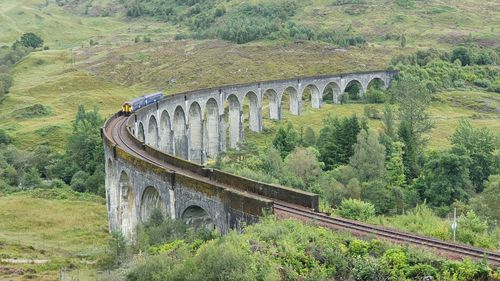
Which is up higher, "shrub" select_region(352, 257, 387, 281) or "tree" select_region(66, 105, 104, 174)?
"shrub" select_region(352, 257, 387, 281)

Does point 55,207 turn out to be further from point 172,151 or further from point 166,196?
point 166,196

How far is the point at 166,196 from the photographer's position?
33.0 m

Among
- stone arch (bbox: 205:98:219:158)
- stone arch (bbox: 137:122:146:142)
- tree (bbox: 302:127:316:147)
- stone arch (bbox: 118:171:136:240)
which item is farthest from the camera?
stone arch (bbox: 205:98:219:158)

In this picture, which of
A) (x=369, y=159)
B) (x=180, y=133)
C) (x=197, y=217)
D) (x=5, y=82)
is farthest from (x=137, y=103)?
(x=5, y=82)

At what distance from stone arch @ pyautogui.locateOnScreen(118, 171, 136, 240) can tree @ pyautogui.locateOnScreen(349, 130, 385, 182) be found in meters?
19.8

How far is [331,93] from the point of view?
10919 cm

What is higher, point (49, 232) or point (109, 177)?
point (109, 177)

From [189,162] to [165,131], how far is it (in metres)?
33.2

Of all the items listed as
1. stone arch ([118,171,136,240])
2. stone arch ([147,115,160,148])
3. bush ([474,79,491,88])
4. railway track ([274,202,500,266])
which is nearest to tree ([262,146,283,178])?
stone arch ([118,171,136,240])

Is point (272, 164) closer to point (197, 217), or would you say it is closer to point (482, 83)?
point (197, 217)

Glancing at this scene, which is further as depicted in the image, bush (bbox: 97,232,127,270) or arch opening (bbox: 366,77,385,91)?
arch opening (bbox: 366,77,385,91)

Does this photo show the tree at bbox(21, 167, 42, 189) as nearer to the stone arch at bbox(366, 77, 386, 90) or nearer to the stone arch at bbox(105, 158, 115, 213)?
the stone arch at bbox(105, 158, 115, 213)

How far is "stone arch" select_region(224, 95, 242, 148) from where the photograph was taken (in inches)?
3194

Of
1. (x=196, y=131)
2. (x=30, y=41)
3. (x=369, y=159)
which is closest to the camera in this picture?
(x=369, y=159)
